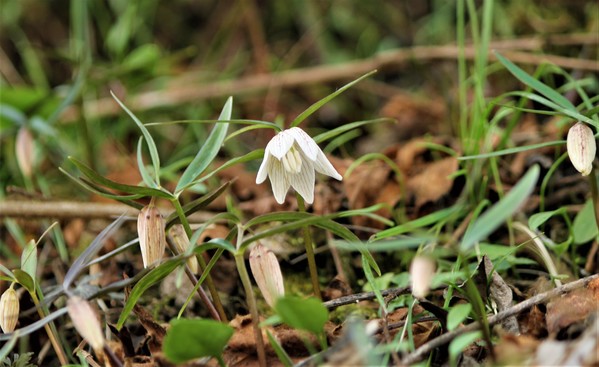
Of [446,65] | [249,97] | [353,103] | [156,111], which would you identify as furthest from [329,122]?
[156,111]

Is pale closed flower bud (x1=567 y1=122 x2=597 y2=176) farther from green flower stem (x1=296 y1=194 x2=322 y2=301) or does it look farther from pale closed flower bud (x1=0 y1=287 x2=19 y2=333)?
pale closed flower bud (x1=0 y1=287 x2=19 y2=333)

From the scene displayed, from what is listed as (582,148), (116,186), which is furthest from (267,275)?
(582,148)

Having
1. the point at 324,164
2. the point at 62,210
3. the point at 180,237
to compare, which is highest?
the point at 324,164

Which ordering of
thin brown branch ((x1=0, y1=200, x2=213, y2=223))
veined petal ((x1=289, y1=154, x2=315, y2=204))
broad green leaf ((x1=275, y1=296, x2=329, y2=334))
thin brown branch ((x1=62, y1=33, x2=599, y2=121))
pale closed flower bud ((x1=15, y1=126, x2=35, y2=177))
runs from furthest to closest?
thin brown branch ((x1=62, y1=33, x2=599, y2=121)), pale closed flower bud ((x1=15, y1=126, x2=35, y2=177)), thin brown branch ((x1=0, y1=200, x2=213, y2=223)), veined petal ((x1=289, y1=154, x2=315, y2=204)), broad green leaf ((x1=275, y1=296, x2=329, y2=334))

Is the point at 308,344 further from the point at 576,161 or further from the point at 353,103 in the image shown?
the point at 353,103

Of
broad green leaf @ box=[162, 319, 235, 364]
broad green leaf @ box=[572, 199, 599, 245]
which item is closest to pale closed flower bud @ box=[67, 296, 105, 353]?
broad green leaf @ box=[162, 319, 235, 364]

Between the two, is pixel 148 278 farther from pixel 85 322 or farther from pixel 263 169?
pixel 263 169

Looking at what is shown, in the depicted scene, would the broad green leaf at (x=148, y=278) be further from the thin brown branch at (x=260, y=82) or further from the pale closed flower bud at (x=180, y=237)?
the thin brown branch at (x=260, y=82)
